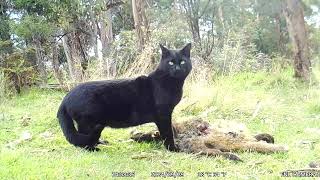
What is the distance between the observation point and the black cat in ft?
17.1

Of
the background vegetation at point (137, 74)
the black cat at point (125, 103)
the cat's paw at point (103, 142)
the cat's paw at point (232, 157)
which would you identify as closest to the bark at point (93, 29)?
the background vegetation at point (137, 74)

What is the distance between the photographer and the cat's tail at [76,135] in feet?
16.9

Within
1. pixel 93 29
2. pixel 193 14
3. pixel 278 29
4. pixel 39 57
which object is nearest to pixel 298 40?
pixel 39 57

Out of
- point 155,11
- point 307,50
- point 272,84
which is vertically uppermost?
point 155,11

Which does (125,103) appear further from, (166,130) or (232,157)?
(232,157)

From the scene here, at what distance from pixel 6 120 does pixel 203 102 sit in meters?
3.37

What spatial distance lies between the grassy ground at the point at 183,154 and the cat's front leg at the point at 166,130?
0.32 ft

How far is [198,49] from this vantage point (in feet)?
45.4

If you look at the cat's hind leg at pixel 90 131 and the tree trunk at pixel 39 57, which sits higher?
the tree trunk at pixel 39 57

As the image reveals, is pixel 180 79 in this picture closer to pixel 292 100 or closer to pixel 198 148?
pixel 198 148

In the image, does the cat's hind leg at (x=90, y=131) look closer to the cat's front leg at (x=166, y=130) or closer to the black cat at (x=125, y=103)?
the black cat at (x=125, y=103)

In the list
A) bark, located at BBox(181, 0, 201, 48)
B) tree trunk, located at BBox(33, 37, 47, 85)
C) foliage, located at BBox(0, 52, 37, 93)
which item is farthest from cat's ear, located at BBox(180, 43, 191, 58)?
bark, located at BBox(181, 0, 201, 48)

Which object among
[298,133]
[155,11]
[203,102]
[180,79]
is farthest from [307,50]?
[155,11]

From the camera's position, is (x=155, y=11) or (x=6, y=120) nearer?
(x=6, y=120)
